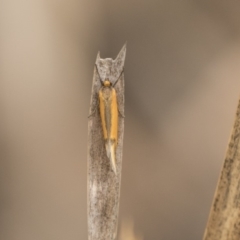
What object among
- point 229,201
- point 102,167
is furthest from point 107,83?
point 229,201

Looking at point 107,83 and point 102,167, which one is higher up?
point 107,83

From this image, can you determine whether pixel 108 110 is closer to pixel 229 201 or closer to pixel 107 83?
pixel 107 83

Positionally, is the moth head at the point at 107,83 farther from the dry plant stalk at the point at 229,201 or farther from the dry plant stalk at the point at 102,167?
the dry plant stalk at the point at 229,201

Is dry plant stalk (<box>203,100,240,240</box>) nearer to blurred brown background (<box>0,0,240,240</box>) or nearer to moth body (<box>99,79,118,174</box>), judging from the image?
blurred brown background (<box>0,0,240,240</box>)

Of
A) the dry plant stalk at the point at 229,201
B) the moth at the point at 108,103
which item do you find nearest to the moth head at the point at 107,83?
the moth at the point at 108,103

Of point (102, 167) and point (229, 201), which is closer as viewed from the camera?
point (229, 201)
